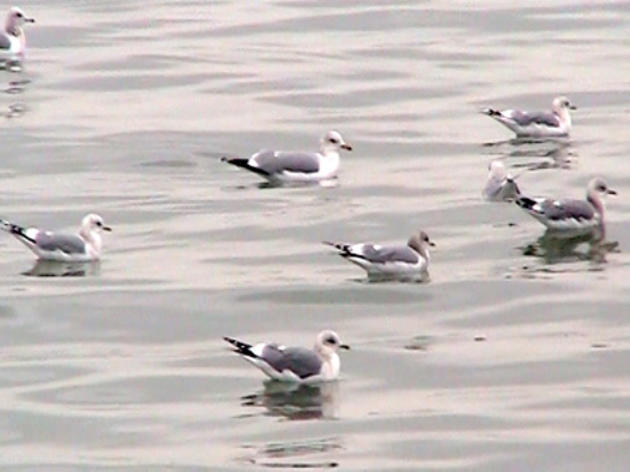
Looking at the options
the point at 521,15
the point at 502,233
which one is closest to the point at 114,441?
the point at 502,233

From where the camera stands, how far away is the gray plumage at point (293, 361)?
1972cm

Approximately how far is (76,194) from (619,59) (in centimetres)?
1123

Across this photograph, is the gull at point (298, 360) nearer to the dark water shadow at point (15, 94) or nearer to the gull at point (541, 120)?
the gull at point (541, 120)

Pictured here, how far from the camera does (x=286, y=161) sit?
92.7ft

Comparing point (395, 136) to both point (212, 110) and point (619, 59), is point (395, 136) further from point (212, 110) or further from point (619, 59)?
point (619, 59)

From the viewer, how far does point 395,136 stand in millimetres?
31125

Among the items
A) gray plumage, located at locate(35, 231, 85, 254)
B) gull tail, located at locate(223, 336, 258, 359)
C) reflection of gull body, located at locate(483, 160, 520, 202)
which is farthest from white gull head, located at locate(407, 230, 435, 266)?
gull tail, located at locate(223, 336, 258, 359)

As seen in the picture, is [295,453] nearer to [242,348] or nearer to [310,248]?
[242,348]

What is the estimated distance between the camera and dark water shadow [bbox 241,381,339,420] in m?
19.2

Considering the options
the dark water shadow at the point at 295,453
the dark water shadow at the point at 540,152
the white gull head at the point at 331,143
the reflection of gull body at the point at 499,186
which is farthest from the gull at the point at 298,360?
the dark water shadow at the point at 540,152

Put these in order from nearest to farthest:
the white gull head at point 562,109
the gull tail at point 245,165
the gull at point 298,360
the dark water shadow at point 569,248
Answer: the gull at point 298,360 < the dark water shadow at point 569,248 < the gull tail at point 245,165 < the white gull head at point 562,109

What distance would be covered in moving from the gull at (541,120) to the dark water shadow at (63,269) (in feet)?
26.3

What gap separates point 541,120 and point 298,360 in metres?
11.3

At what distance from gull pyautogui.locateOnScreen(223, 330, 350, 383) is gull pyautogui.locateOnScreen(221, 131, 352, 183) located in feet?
27.5
